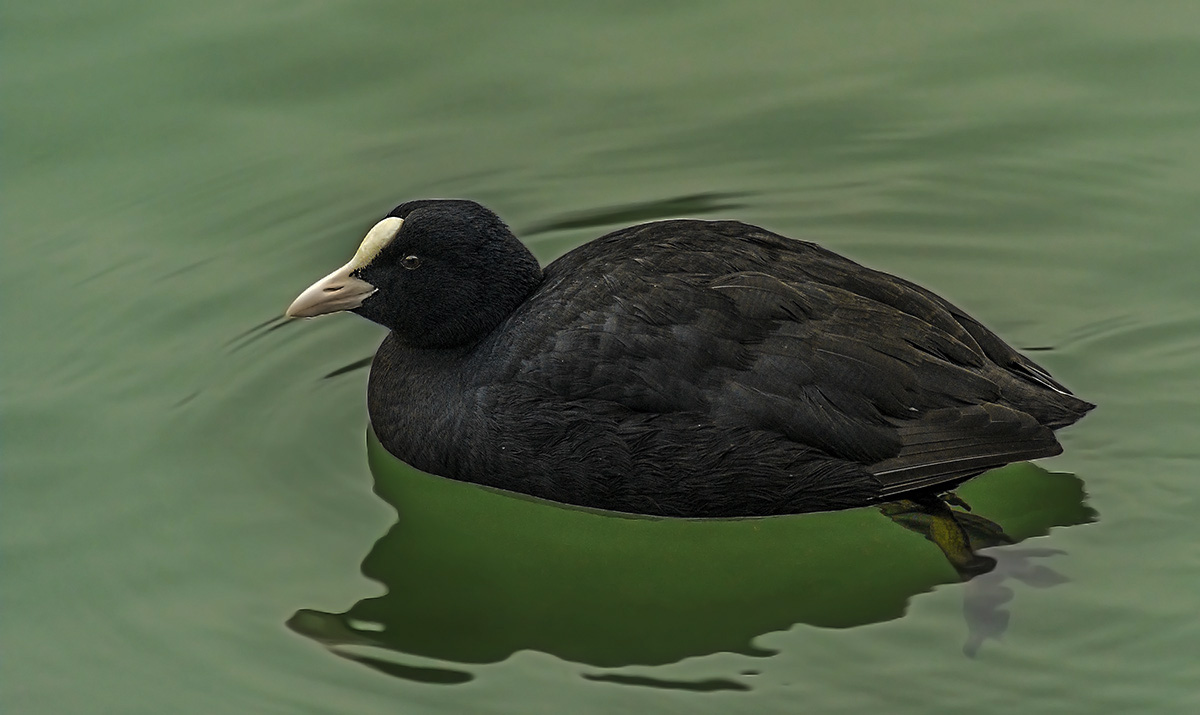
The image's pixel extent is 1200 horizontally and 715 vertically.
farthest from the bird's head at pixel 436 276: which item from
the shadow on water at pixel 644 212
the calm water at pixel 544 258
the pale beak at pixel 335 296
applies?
the shadow on water at pixel 644 212

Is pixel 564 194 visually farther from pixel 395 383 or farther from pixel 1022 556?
pixel 1022 556

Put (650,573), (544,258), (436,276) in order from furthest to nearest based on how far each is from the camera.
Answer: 1. (544,258)
2. (436,276)
3. (650,573)

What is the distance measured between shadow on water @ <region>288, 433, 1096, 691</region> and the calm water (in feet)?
0.05

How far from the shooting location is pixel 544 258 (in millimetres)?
7992

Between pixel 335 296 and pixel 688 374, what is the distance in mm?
1498

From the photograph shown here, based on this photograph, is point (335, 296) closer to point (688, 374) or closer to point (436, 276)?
point (436, 276)

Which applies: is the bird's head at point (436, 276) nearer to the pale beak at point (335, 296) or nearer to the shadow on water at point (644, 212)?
the pale beak at point (335, 296)

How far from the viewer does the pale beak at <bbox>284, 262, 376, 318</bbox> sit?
6754 mm

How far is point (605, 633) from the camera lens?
5891 mm

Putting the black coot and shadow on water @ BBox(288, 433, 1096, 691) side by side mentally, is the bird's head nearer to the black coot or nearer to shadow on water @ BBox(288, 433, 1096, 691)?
the black coot

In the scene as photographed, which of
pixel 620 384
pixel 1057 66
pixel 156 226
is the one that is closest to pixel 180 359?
pixel 156 226

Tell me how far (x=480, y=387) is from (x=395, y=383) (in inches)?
17.3

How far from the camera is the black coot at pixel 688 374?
617cm

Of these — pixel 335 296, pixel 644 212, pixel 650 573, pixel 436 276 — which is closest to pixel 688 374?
pixel 650 573
